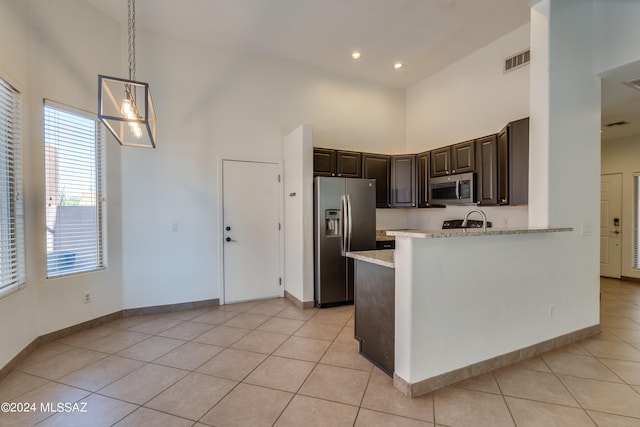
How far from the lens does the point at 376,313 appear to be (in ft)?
7.68

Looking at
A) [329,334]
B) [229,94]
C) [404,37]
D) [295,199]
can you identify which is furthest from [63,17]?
[329,334]

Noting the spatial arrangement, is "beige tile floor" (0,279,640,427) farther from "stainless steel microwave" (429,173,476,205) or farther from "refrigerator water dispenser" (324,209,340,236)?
"stainless steel microwave" (429,173,476,205)

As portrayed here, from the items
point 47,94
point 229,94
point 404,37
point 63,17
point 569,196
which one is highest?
point 404,37

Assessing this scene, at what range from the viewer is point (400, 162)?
4781 mm

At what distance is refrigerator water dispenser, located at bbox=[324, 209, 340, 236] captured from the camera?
3.95 m

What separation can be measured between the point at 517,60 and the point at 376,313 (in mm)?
3747

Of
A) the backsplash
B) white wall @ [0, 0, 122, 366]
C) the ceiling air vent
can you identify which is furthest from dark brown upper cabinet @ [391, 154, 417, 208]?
white wall @ [0, 0, 122, 366]

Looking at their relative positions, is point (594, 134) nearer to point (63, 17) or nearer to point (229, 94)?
point (229, 94)

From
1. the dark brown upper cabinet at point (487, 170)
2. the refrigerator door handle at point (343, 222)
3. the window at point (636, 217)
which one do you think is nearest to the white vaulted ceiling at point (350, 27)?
the dark brown upper cabinet at point (487, 170)

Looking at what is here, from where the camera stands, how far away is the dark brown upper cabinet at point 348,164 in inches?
174

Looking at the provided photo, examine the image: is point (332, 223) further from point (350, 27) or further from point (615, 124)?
point (615, 124)

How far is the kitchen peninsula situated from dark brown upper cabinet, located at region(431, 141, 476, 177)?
56.4 inches

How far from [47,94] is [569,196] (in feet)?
17.4

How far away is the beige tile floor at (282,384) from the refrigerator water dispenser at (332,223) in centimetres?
134
